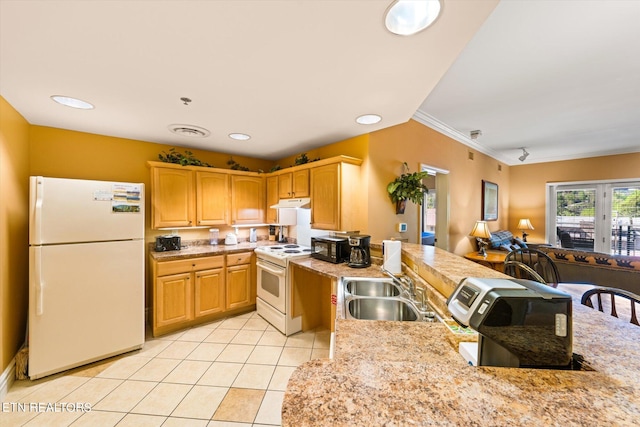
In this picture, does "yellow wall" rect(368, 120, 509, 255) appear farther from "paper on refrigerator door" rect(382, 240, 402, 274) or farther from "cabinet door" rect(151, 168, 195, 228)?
"cabinet door" rect(151, 168, 195, 228)

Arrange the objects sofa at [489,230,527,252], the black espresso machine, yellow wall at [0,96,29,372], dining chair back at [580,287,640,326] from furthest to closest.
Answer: sofa at [489,230,527,252] < yellow wall at [0,96,29,372] < dining chair back at [580,287,640,326] < the black espresso machine

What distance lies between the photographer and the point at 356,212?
2691 millimetres

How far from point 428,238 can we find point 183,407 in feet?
16.7

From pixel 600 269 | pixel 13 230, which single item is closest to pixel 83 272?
pixel 13 230

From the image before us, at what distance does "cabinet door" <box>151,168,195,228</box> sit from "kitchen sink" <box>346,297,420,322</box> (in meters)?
2.54

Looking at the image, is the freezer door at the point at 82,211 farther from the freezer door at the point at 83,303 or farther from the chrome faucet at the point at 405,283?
the chrome faucet at the point at 405,283

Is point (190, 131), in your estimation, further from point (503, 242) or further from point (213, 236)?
point (503, 242)

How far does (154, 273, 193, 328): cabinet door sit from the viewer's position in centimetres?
260

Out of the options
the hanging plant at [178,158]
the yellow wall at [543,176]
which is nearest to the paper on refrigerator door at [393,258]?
the hanging plant at [178,158]

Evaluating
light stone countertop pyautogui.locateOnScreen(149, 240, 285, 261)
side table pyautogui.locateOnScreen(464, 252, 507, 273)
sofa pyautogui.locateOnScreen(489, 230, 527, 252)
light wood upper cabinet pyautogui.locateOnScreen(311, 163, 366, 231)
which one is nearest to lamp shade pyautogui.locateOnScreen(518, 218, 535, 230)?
sofa pyautogui.locateOnScreen(489, 230, 527, 252)

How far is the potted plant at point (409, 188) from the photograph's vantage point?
263 cm

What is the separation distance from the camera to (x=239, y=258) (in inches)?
124

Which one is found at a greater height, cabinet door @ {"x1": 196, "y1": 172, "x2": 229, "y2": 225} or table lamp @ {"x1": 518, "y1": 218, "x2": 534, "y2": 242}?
cabinet door @ {"x1": 196, "y1": 172, "x2": 229, "y2": 225}

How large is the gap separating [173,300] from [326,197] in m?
2.14
